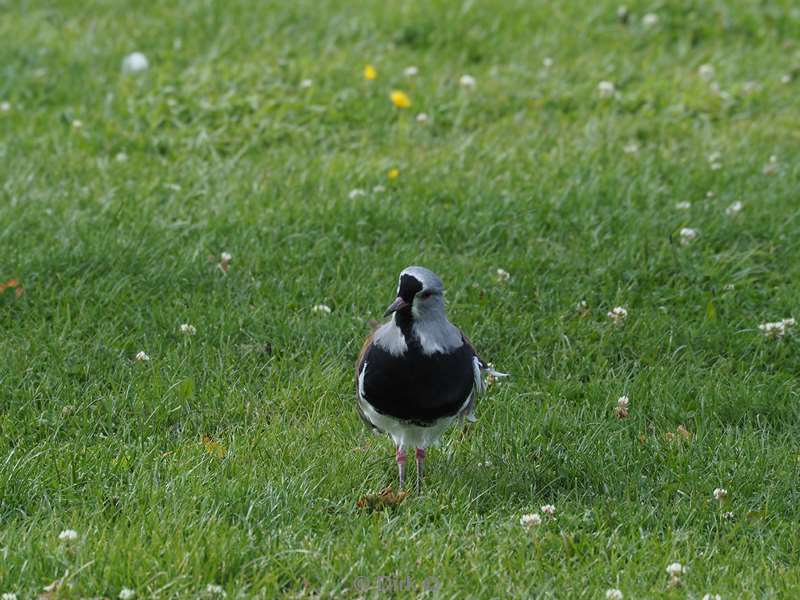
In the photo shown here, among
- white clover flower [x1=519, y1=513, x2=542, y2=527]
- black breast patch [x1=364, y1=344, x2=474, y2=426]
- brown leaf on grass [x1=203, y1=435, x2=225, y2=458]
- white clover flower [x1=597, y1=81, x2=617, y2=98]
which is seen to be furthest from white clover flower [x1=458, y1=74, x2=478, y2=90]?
white clover flower [x1=519, y1=513, x2=542, y2=527]

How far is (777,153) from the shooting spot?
7102 mm

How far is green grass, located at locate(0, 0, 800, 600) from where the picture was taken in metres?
3.89

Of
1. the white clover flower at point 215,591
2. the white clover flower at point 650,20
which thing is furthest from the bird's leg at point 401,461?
the white clover flower at point 650,20

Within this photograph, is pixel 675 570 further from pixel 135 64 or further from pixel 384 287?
pixel 135 64

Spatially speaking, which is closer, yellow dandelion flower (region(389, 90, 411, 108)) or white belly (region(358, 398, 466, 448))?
white belly (region(358, 398, 466, 448))

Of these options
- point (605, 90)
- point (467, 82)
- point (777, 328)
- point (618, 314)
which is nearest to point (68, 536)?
point (618, 314)

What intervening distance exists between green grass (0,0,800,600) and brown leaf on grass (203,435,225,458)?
0.04 m

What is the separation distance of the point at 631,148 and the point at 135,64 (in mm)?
3132

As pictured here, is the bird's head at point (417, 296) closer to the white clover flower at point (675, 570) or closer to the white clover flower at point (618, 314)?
the white clover flower at point (675, 570)

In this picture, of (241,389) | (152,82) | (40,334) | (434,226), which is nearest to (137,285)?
(40,334)

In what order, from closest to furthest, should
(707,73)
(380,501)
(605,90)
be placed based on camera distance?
1. (380,501)
2. (605,90)
3. (707,73)

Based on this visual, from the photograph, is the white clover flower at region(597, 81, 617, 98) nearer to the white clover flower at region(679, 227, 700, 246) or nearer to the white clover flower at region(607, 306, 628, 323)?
the white clover flower at region(679, 227, 700, 246)

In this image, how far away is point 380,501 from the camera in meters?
4.16

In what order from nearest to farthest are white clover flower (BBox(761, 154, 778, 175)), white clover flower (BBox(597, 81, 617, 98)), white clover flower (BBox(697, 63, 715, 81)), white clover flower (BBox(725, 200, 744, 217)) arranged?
white clover flower (BBox(725, 200, 744, 217)), white clover flower (BBox(761, 154, 778, 175)), white clover flower (BBox(597, 81, 617, 98)), white clover flower (BBox(697, 63, 715, 81))
